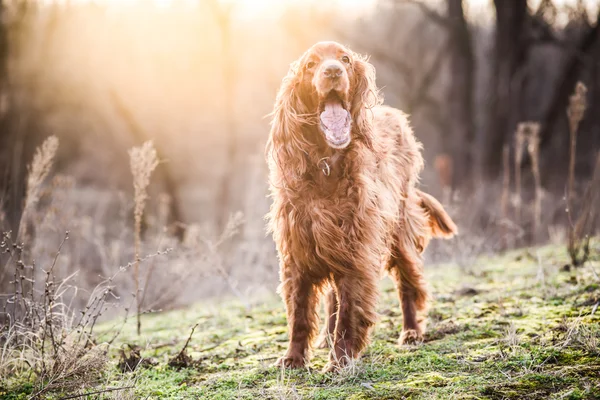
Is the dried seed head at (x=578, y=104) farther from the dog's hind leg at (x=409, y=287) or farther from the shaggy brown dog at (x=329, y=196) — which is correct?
the shaggy brown dog at (x=329, y=196)

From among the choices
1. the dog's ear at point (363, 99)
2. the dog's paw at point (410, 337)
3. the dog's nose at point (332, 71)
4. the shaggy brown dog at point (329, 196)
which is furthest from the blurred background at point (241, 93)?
the dog's nose at point (332, 71)

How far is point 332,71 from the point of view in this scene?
3240 millimetres

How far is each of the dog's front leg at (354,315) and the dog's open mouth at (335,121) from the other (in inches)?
30.8

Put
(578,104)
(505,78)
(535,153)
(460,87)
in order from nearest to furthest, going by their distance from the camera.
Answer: (578,104)
(535,153)
(505,78)
(460,87)

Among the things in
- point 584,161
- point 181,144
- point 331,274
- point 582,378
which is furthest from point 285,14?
point 582,378

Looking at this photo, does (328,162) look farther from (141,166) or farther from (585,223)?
(585,223)

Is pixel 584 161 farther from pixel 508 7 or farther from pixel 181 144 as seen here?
pixel 181 144

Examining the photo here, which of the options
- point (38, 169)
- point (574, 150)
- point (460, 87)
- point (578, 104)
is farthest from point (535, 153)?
point (460, 87)

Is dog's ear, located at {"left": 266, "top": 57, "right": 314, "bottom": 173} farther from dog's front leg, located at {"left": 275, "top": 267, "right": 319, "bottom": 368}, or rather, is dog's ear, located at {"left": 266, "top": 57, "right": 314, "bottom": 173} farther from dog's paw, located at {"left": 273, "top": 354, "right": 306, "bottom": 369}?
dog's paw, located at {"left": 273, "top": 354, "right": 306, "bottom": 369}

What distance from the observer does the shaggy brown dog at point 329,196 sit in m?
3.33

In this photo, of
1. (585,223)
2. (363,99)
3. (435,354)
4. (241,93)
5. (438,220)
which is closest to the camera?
(435,354)

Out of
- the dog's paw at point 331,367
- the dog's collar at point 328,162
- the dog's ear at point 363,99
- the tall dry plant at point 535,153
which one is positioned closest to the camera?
the dog's paw at point 331,367

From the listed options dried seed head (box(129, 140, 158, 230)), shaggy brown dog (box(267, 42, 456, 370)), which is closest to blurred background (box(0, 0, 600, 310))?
dried seed head (box(129, 140, 158, 230))

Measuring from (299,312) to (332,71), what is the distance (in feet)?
4.56
